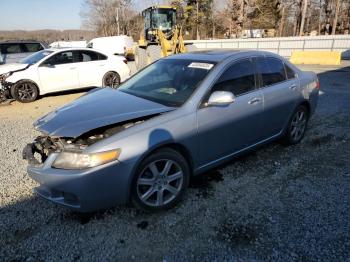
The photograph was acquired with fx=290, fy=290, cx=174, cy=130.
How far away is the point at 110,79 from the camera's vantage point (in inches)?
389

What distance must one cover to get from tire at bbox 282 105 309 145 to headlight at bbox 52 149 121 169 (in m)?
3.05

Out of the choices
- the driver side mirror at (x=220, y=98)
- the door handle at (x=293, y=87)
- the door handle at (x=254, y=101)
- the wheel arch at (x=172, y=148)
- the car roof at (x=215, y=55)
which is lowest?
the wheel arch at (x=172, y=148)

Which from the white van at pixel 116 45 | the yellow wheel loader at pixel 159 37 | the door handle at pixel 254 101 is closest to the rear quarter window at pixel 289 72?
the door handle at pixel 254 101

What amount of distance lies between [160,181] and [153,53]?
38.2 ft

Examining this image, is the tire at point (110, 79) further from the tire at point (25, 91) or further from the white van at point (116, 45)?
the white van at point (116, 45)

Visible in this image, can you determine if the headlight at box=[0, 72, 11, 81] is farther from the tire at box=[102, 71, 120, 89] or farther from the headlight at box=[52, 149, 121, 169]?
the headlight at box=[52, 149, 121, 169]

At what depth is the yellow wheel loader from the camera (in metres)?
13.3

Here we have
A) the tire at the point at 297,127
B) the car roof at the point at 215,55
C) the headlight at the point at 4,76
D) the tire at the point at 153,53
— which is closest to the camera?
the car roof at the point at 215,55

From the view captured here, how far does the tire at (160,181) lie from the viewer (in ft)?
9.50

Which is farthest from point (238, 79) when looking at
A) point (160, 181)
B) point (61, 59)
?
point (61, 59)

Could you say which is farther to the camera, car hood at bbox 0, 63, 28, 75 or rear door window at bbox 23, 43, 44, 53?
rear door window at bbox 23, 43, 44, 53

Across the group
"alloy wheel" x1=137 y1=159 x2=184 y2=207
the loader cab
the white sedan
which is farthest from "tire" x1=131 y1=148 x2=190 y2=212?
the loader cab

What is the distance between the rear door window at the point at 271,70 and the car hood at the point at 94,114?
5.39ft

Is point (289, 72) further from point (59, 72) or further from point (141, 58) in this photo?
point (141, 58)
